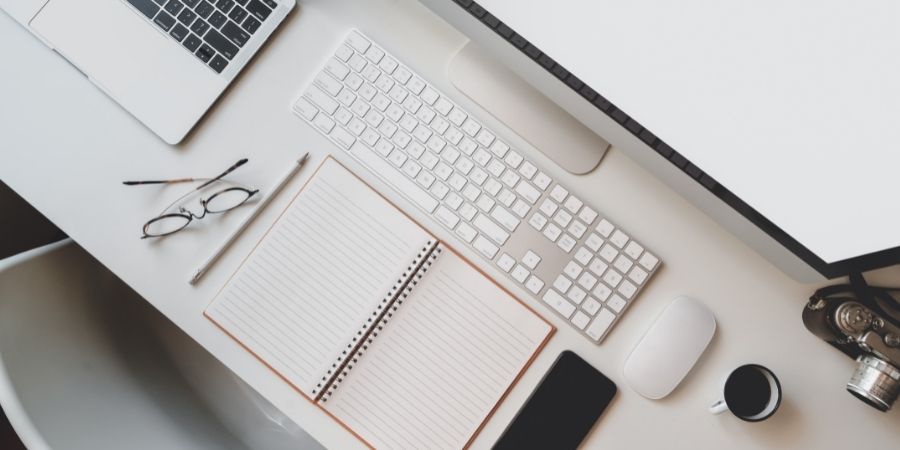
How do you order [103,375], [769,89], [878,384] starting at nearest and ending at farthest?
1. [769,89]
2. [878,384]
3. [103,375]

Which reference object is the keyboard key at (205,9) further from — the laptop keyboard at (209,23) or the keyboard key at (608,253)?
the keyboard key at (608,253)

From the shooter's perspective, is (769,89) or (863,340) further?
(863,340)

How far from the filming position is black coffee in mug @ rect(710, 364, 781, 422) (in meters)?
0.81

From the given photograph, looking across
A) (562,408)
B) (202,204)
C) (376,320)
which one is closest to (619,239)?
(562,408)

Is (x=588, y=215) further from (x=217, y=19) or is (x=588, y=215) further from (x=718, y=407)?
(x=217, y=19)

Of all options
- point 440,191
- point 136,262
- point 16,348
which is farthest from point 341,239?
point 16,348

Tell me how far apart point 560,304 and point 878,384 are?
0.40 meters

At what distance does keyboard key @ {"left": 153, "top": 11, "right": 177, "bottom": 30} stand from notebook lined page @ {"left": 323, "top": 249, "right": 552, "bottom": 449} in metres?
0.47

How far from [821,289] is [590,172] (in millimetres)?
339

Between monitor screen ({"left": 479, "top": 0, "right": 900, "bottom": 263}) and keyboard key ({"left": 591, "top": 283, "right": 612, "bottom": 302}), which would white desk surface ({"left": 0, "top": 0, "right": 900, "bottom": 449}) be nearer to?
keyboard key ({"left": 591, "top": 283, "right": 612, "bottom": 302})

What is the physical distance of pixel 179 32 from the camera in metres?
0.86

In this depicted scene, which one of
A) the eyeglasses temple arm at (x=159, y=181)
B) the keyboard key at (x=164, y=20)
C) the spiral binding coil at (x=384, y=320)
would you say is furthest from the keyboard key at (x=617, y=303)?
the keyboard key at (x=164, y=20)

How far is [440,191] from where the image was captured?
2.82 ft

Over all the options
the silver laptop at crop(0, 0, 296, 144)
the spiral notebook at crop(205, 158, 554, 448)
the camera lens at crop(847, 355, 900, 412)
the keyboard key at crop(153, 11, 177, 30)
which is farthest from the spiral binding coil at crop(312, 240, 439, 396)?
the camera lens at crop(847, 355, 900, 412)
